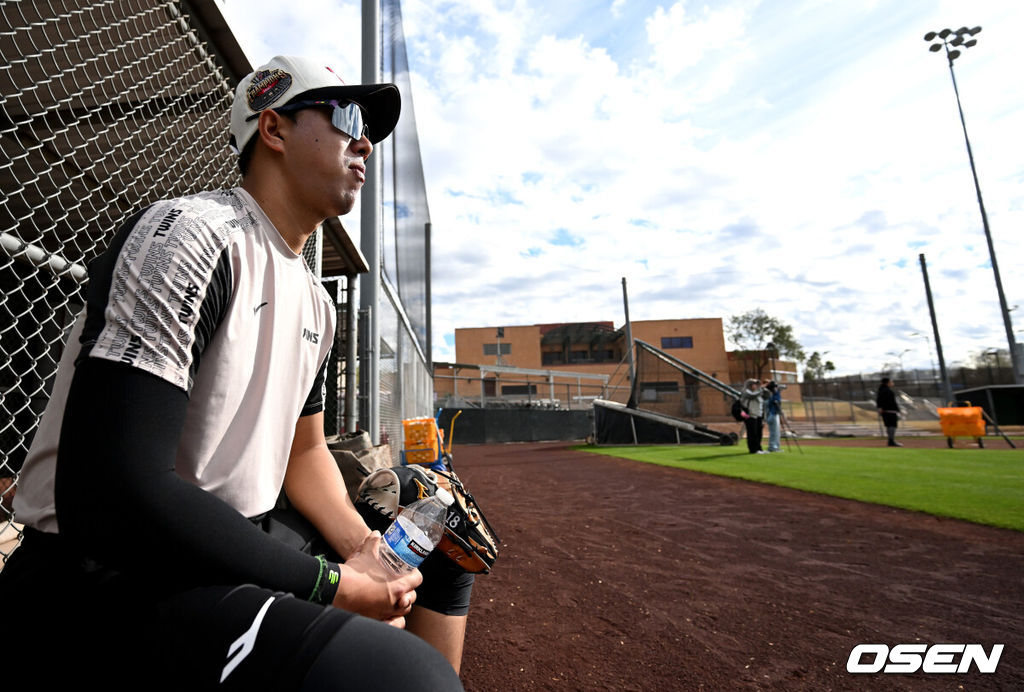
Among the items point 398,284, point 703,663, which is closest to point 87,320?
point 703,663

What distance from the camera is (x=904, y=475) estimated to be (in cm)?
808

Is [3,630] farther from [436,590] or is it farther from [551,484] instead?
[551,484]

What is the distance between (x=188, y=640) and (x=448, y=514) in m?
0.81

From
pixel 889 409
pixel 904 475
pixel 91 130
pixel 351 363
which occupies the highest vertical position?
pixel 91 130

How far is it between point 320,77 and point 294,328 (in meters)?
0.70

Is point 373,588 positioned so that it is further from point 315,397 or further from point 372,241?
point 372,241

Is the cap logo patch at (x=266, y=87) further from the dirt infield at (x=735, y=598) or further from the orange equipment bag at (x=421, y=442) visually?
the orange equipment bag at (x=421, y=442)

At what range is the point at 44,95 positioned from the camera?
125 inches

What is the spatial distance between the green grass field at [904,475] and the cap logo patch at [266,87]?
6.62 metres

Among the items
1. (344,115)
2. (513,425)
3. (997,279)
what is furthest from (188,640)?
(997,279)

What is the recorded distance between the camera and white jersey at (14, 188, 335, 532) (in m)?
0.86

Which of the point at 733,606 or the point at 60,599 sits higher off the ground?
the point at 60,599

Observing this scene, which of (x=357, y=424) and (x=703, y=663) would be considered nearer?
(x=703, y=663)

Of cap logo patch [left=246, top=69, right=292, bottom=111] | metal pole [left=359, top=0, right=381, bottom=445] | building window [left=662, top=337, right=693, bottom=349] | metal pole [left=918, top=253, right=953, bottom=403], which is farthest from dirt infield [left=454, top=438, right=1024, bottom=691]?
building window [left=662, top=337, right=693, bottom=349]
